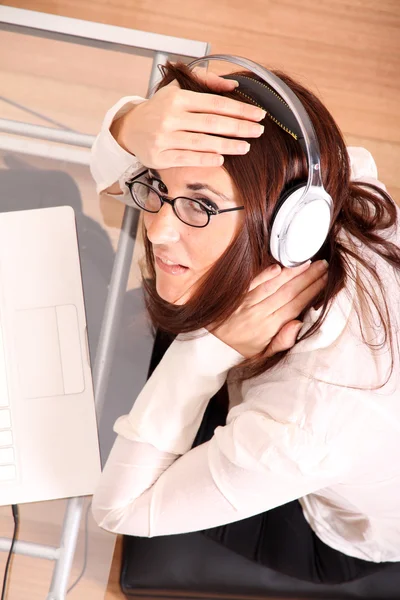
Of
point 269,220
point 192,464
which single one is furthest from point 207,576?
point 269,220

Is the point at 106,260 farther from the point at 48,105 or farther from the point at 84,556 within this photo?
the point at 84,556

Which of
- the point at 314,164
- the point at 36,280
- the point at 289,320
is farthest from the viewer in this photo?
the point at 36,280

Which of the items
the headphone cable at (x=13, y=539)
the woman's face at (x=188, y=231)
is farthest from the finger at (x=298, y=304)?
the headphone cable at (x=13, y=539)

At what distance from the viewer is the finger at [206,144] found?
2.36ft

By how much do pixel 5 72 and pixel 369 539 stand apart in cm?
103

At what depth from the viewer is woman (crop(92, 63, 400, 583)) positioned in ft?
2.46

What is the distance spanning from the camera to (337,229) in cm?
87

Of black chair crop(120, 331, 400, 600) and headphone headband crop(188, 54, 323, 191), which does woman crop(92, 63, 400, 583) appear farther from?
black chair crop(120, 331, 400, 600)

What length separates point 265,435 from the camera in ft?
2.52

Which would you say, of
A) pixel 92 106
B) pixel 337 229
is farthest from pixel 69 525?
pixel 92 106

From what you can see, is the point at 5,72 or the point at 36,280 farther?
the point at 5,72

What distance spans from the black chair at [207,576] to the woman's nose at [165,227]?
0.28m

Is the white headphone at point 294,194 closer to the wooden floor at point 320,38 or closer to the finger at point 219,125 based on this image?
the finger at point 219,125

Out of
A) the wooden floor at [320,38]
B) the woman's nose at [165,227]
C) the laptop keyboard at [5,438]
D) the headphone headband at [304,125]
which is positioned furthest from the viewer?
the wooden floor at [320,38]
